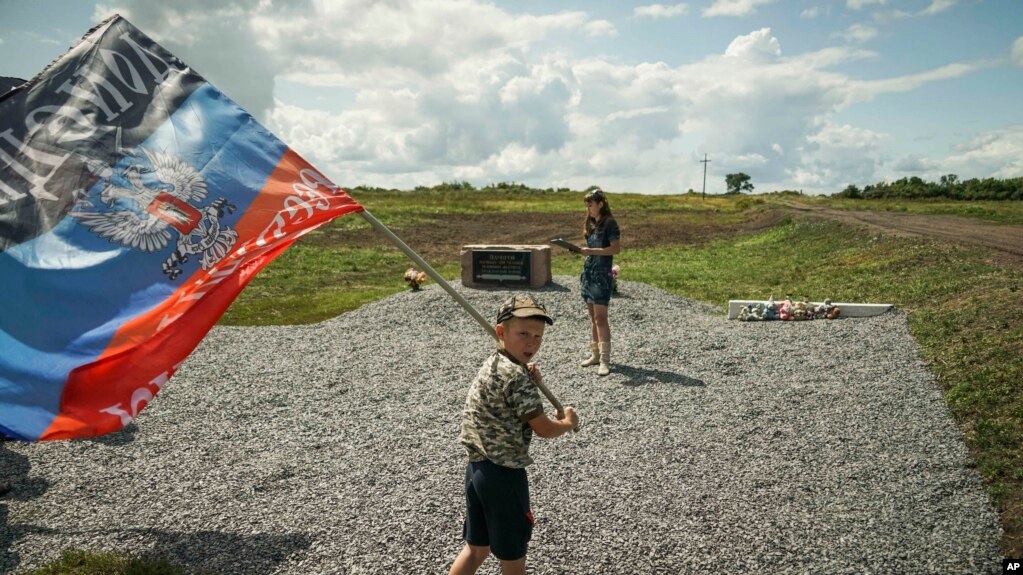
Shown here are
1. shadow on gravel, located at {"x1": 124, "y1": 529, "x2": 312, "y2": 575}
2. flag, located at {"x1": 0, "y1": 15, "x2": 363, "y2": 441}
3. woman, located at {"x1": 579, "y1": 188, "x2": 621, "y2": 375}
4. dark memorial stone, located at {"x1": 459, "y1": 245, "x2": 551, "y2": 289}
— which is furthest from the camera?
dark memorial stone, located at {"x1": 459, "y1": 245, "x2": 551, "y2": 289}

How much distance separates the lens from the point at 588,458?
761cm

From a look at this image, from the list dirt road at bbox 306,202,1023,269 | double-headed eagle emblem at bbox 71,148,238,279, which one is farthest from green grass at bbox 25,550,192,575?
dirt road at bbox 306,202,1023,269

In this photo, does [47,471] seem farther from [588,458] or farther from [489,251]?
[489,251]

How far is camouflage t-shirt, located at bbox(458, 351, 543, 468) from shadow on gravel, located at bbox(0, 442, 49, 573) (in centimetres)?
419

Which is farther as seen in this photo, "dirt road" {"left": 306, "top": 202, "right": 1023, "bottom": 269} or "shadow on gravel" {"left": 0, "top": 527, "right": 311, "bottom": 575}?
"dirt road" {"left": 306, "top": 202, "right": 1023, "bottom": 269}

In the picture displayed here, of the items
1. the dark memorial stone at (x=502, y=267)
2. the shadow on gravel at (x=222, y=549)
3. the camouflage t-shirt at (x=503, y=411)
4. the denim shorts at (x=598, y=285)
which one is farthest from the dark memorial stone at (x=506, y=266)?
the camouflage t-shirt at (x=503, y=411)

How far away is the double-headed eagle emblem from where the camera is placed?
4.89 m

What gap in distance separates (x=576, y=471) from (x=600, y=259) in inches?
158

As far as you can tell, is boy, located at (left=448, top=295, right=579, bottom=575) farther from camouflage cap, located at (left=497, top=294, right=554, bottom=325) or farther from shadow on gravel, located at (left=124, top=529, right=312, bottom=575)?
shadow on gravel, located at (left=124, top=529, right=312, bottom=575)

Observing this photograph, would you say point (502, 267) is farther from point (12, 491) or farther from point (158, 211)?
point (158, 211)

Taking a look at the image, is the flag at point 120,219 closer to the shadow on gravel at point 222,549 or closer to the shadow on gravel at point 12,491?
the shadow on gravel at point 222,549

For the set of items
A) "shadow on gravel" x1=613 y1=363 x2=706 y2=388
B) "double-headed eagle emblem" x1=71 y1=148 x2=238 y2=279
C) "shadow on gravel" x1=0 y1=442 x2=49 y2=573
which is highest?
"double-headed eagle emblem" x1=71 y1=148 x2=238 y2=279

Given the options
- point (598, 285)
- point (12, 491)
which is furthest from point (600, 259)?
point (12, 491)

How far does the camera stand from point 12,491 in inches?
281
